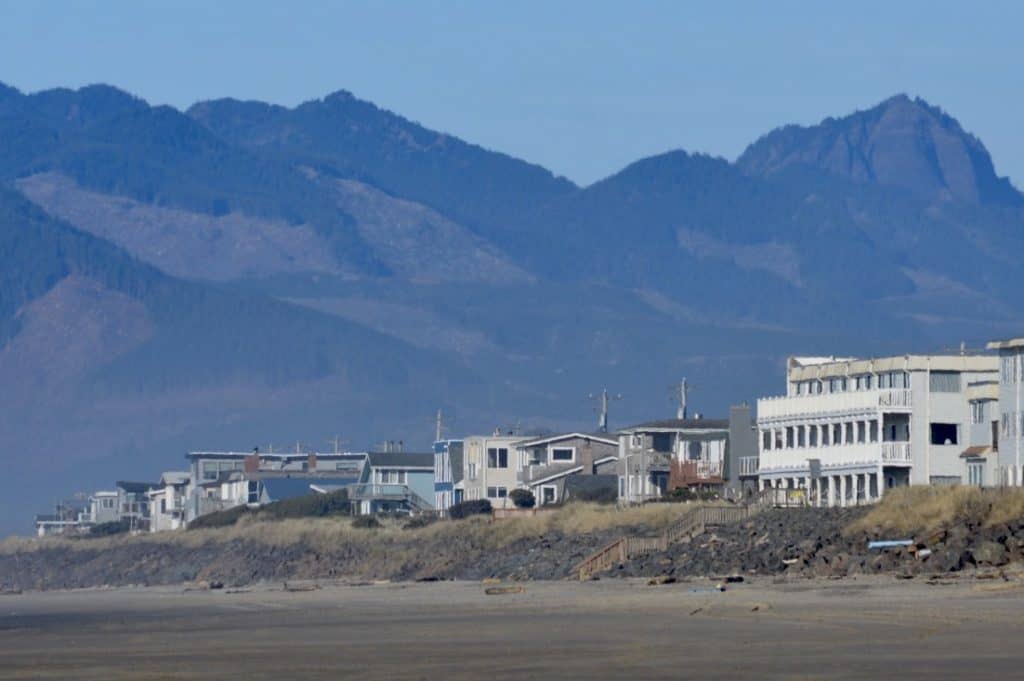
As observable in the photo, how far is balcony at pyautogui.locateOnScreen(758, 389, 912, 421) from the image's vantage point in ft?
285

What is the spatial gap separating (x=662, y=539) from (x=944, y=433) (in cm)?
1972

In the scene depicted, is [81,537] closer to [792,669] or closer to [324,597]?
[324,597]

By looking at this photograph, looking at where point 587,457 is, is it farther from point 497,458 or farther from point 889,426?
point 889,426

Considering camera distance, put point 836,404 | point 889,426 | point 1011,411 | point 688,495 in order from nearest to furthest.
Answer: point 1011,411 < point 889,426 < point 836,404 < point 688,495

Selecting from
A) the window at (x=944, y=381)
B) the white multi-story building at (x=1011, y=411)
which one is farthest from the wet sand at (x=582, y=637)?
the window at (x=944, y=381)

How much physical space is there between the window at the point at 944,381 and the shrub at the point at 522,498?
1195 inches

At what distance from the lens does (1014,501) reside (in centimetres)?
5569

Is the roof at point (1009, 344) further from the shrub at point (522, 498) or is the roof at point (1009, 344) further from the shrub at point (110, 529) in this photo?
the shrub at point (110, 529)

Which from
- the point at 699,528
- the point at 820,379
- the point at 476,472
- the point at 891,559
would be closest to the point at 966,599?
the point at 891,559

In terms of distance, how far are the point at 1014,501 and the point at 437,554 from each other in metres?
Result: 32.0

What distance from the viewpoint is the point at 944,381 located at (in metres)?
87.2

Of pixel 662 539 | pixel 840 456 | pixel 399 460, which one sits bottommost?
pixel 662 539

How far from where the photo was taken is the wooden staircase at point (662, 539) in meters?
66.9

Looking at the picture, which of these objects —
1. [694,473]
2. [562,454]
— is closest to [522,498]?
[562,454]
